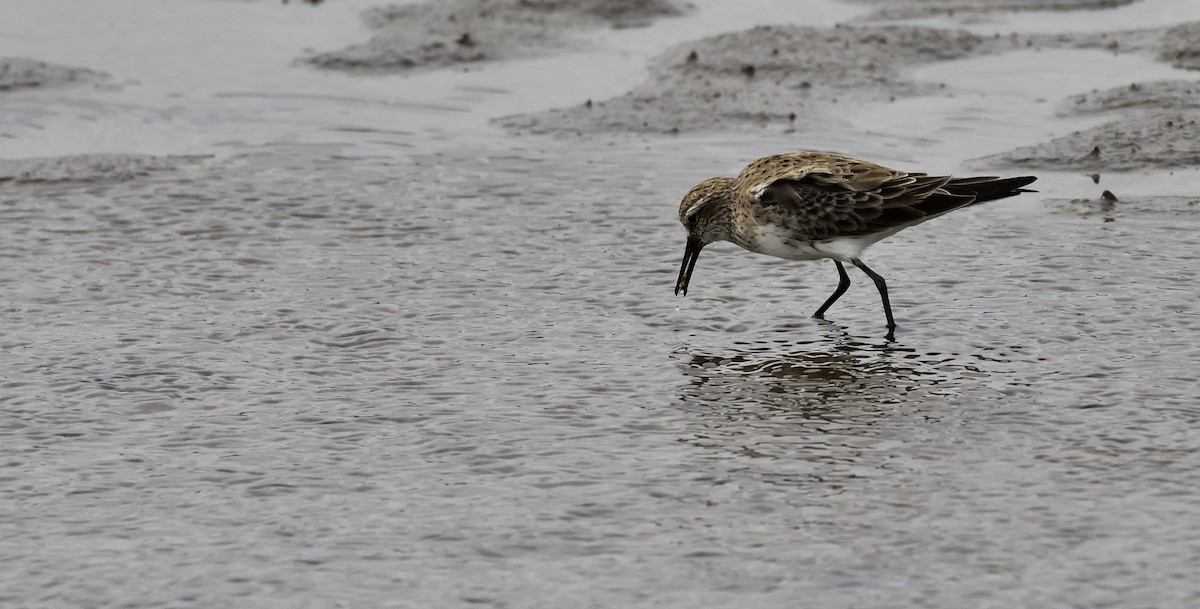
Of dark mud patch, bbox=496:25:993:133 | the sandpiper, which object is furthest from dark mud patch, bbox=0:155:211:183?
the sandpiper

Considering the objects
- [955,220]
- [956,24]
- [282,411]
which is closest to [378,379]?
[282,411]

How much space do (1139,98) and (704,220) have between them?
19.6 ft

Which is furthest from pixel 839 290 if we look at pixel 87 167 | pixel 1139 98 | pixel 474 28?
pixel 474 28

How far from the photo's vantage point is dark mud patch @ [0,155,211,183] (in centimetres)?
1245

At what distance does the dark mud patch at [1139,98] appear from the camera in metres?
13.7

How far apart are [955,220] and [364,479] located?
19.0ft

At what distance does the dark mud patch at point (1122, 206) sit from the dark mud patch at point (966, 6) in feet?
23.4

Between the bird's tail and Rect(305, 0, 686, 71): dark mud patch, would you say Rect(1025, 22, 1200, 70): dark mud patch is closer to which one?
Rect(305, 0, 686, 71): dark mud patch

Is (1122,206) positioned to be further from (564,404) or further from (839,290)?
(564,404)

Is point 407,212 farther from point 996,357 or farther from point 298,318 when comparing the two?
point 996,357

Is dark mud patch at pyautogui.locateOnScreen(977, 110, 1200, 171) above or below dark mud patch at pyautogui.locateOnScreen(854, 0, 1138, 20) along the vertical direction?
below

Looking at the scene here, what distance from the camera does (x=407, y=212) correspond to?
458 inches

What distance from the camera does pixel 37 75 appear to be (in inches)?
618

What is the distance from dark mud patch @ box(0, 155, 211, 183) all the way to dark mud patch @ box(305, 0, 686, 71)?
3642 mm
